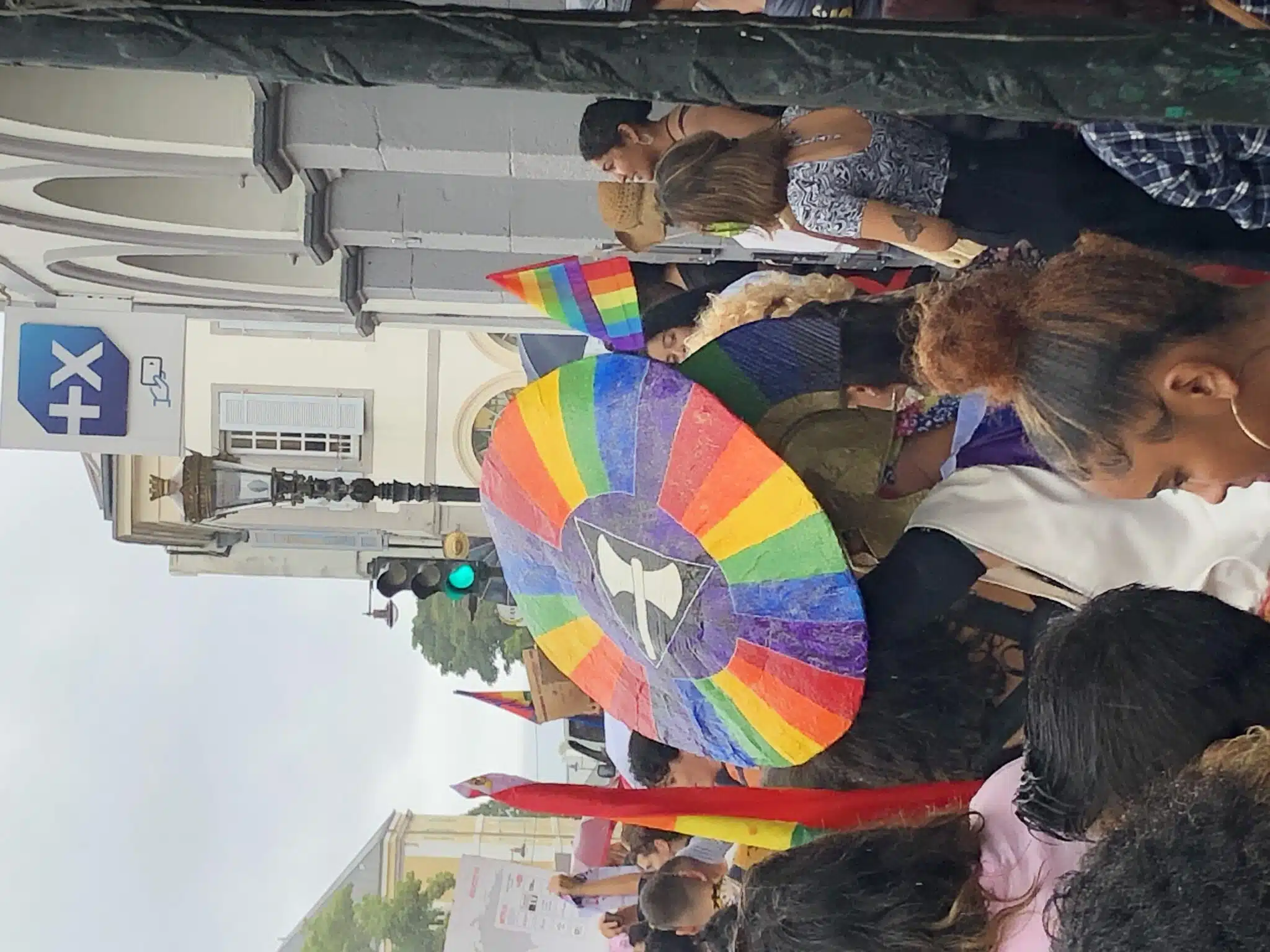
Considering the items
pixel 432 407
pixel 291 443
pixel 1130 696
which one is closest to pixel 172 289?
pixel 291 443

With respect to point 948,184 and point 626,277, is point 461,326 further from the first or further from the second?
point 948,184

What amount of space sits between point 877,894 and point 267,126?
457 centimetres

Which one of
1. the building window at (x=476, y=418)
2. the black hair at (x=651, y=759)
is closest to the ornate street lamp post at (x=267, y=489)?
the black hair at (x=651, y=759)

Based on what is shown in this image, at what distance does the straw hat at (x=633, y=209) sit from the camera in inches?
134

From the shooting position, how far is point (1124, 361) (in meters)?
1.90

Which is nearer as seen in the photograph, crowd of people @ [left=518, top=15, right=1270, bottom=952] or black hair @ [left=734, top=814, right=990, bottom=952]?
crowd of people @ [left=518, top=15, right=1270, bottom=952]

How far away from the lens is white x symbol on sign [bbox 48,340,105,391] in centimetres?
612

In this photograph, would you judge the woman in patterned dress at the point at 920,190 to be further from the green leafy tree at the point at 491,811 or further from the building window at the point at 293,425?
the green leafy tree at the point at 491,811

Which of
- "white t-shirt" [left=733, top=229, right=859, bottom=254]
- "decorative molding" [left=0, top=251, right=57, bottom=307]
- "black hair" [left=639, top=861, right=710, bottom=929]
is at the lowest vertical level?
"black hair" [left=639, top=861, right=710, bottom=929]

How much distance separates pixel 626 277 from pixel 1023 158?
134cm

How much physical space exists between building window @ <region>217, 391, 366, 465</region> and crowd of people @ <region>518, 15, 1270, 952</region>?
9909 mm

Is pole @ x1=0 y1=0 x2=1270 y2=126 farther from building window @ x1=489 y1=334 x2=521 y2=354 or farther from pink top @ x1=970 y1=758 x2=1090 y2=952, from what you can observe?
building window @ x1=489 y1=334 x2=521 y2=354

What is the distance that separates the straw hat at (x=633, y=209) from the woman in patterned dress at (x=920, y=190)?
0.44 meters

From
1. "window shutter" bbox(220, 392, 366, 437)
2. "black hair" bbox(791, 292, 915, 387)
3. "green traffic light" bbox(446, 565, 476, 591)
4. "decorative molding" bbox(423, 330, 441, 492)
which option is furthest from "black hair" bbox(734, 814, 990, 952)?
"window shutter" bbox(220, 392, 366, 437)
